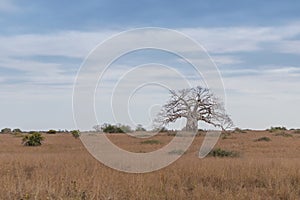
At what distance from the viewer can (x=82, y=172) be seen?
11.5m

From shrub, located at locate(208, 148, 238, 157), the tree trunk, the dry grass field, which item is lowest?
the dry grass field

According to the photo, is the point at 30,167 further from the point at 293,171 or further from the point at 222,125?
the point at 222,125

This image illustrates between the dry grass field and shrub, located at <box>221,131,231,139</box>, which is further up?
shrub, located at <box>221,131,231,139</box>

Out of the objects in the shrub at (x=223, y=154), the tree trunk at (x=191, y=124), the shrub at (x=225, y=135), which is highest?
the tree trunk at (x=191, y=124)

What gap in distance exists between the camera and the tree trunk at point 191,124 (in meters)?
40.5

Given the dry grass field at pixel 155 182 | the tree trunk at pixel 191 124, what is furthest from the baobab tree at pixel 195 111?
the dry grass field at pixel 155 182

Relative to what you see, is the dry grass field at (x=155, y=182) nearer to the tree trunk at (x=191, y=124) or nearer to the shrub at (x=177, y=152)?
the shrub at (x=177, y=152)

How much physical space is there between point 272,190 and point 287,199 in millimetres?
619

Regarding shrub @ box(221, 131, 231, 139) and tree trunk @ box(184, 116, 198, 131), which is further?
tree trunk @ box(184, 116, 198, 131)

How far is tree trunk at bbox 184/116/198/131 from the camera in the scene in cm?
4049

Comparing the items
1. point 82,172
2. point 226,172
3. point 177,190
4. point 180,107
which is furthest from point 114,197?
point 180,107

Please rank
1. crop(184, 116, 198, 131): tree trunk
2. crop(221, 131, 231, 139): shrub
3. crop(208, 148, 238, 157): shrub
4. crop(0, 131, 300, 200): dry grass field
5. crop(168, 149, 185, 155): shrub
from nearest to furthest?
crop(0, 131, 300, 200): dry grass field
crop(208, 148, 238, 157): shrub
crop(168, 149, 185, 155): shrub
crop(221, 131, 231, 139): shrub
crop(184, 116, 198, 131): tree trunk

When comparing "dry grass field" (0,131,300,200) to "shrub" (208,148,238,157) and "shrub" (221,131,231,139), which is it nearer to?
"shrub" (208,148,238,157)

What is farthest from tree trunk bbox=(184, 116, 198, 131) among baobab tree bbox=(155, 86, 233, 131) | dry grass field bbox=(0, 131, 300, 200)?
dry grass field bbox=(0, 131, 300, 200)
